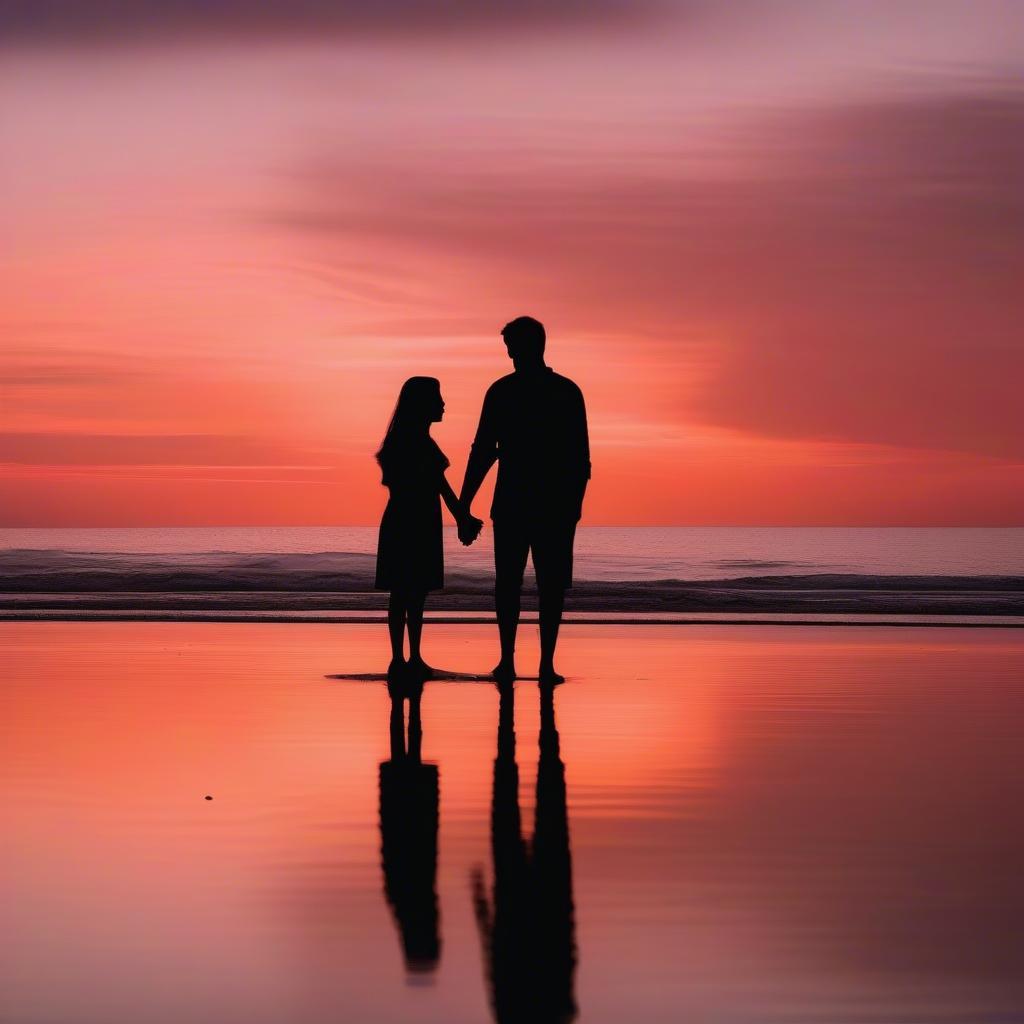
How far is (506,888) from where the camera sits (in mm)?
4395

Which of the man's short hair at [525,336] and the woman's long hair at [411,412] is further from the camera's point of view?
the woman's long hair at [411,412]

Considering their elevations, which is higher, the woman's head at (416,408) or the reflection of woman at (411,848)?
the woman's head at (416,408)

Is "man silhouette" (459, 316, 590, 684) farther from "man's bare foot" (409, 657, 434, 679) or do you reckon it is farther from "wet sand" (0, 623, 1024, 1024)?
"wet sand" (0, 623, 1024, 1024)

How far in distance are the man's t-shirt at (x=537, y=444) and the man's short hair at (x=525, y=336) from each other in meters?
0.14

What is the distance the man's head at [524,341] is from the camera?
10477 millimetres

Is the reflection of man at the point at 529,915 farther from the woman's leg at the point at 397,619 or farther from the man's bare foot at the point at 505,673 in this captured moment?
the woman's leg at the point at 397,619

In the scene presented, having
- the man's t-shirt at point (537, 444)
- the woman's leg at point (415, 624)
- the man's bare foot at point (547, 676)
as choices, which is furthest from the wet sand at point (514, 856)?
the man's t-shirt at point (537, 444)

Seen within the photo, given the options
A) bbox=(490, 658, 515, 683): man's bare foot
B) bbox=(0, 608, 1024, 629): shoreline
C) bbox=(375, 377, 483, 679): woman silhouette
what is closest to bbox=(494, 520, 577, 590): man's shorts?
bbox=(490, 658, 515, 683): man's bare foot

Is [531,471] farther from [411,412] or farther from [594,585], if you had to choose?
[594,585]

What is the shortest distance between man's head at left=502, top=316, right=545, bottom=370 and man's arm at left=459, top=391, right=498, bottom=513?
27 cm

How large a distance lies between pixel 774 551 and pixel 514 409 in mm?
67913

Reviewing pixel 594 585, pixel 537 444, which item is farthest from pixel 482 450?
pixel 594 585

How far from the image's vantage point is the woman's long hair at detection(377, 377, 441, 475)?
36.6 feet

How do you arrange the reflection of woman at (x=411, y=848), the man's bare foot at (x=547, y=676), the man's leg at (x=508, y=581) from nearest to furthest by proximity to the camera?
the reflection of woman at (x=411, y=848)
the man's bare foot at (x=547, y=676)
the man's leg at (x=508, y=581)
